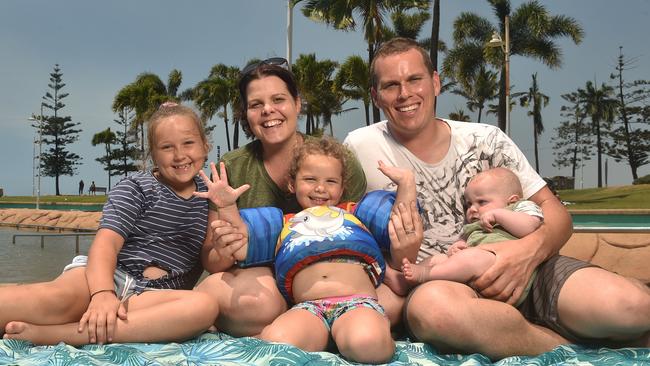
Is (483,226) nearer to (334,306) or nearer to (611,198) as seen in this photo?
(334,306)

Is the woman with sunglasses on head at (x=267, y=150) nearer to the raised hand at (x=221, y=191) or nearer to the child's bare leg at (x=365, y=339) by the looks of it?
the raised hand at (x=221, y=191)

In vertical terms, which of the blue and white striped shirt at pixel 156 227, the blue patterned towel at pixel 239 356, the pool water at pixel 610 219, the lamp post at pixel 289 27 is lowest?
the pool water at pixel 610 219

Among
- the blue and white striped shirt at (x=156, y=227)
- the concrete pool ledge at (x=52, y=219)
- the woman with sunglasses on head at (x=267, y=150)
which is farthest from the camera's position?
the concrete pool ledge at (x=52, y=219)

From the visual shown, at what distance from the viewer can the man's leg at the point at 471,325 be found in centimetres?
253

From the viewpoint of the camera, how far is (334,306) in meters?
2.76

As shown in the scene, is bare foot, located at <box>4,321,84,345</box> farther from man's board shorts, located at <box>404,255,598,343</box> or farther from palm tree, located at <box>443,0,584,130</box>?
palm tree, located at <box>443,0,584,130</box>

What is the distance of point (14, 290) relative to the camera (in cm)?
270

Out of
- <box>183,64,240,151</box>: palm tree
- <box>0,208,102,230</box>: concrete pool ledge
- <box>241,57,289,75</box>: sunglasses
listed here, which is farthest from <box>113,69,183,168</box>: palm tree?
<box>241,57,289,75</box>: sunglasses

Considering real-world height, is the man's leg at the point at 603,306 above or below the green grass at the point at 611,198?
above

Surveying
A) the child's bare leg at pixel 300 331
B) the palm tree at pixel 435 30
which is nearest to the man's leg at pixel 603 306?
the child's bare leg at pixel 300 331

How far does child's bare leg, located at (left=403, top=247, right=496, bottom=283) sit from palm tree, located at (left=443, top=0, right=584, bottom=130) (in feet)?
84.3

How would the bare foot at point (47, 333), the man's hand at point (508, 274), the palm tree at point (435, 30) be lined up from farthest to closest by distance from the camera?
the palm tree at point (435, 30) < the man's hand at point (508, 274) < the bare foot at point (47, 333)

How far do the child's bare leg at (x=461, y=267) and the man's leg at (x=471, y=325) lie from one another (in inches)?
4.8

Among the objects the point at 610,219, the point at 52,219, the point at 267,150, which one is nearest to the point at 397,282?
the point at 267,150
